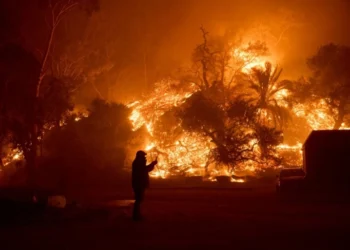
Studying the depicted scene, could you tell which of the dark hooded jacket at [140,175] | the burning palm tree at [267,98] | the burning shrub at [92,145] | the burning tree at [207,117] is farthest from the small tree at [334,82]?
the dark hooded jacket at [140,175]

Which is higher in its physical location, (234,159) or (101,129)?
(101,129)

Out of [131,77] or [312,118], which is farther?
[131,77]

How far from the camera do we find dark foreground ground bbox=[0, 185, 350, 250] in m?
8.52

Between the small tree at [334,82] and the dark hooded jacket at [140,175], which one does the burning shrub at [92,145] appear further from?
the dark hooded jacket at [140,175]

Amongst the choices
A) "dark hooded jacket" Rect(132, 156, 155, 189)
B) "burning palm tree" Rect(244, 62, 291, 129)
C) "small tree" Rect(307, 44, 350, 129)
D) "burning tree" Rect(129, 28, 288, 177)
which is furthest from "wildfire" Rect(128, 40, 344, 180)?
"dark hooded jacket" Rect(132, 156, 155, 189)

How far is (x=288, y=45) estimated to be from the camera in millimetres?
51781

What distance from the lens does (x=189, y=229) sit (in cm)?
1023

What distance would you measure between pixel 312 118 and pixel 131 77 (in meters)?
29.2

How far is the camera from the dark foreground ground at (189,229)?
852 centimetres

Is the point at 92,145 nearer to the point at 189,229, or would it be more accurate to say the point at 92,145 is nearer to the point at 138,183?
the point at 138,183

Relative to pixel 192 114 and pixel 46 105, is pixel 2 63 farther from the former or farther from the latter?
pixel 192 114

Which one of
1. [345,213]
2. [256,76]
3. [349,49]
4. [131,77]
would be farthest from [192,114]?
[131,77]

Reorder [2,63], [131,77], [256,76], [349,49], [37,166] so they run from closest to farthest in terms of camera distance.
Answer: [2,63]
[37,166]
[256,76]
[349,49]
[131,77]

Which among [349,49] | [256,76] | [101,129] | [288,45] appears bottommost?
[101,129]
